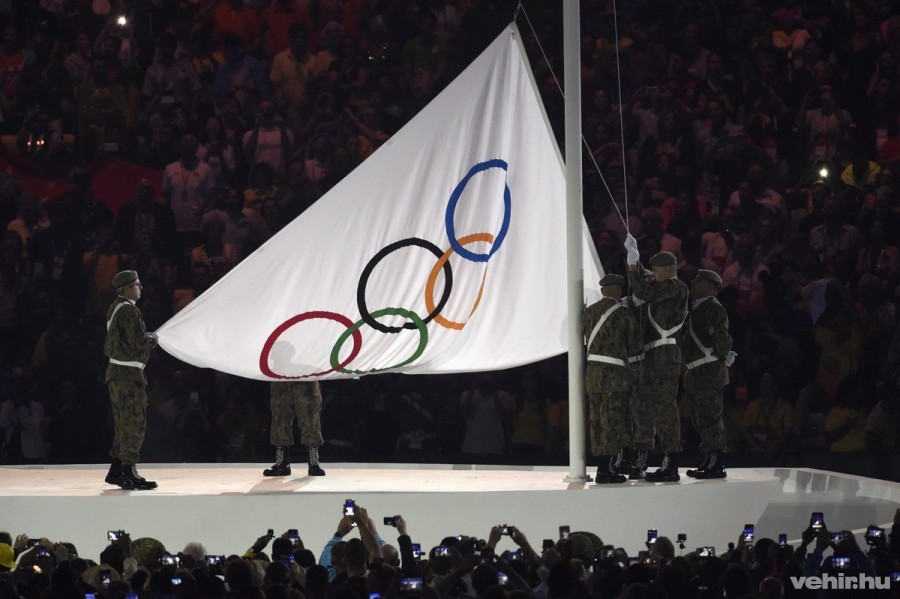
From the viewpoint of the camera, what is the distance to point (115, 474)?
448 inches

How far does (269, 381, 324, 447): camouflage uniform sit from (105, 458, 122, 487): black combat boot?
1389 millimetres

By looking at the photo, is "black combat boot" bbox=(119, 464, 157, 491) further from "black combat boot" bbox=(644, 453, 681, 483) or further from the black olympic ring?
"black combat boot" bbox=(644, 453, 681, 483)

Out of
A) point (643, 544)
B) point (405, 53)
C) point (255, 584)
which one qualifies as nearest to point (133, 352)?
point (643, 544)

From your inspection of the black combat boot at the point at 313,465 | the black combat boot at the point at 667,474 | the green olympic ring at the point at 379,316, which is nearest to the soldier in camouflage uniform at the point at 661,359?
the black combat boot at the point at 667,474

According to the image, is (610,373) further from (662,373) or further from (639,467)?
(639,467)

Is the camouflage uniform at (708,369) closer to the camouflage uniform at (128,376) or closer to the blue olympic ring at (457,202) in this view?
the blue olympic ring at (457,202)

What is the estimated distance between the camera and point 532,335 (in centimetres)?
1178

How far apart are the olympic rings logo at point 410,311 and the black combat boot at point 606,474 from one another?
1.56 m

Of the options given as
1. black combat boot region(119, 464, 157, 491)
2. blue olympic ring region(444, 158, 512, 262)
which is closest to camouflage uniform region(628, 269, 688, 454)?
blue olympic ring region(444, 158, 512, 262)

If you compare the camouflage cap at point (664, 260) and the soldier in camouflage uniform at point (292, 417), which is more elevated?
the camouflage cap at point (664, 260)

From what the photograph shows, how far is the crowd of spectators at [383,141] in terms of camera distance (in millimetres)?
14320

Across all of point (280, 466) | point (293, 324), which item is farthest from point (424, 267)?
point (280, 466)

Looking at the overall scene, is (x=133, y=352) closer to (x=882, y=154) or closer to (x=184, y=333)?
(x=184, y=333)

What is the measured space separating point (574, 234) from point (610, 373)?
1.03 metres
